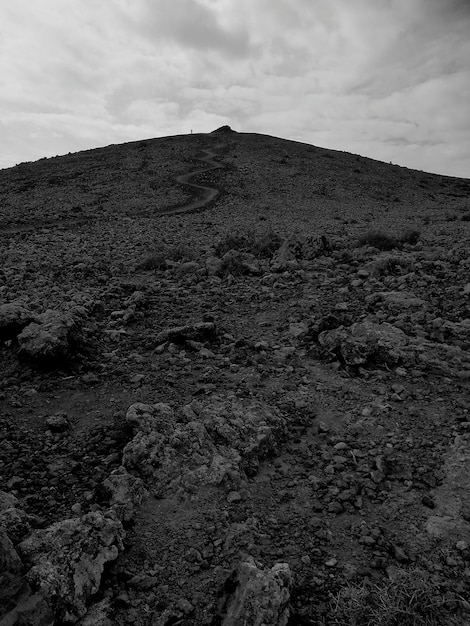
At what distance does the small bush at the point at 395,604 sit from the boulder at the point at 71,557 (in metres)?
1.70

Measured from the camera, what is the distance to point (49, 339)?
6414 millimetres

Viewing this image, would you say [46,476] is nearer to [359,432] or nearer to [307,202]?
[359,432]

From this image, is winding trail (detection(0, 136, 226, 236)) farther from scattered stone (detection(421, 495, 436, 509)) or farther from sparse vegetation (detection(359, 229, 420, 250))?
scattered stone (detection(421, 495, 436, 509))

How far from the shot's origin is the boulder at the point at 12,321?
6969 mm

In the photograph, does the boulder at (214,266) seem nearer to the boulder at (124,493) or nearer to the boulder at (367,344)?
the boulder at (367,344)

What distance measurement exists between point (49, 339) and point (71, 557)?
380 centimetres

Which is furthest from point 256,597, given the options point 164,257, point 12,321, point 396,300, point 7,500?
point 164,257

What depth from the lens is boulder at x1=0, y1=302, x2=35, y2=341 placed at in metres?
6.97

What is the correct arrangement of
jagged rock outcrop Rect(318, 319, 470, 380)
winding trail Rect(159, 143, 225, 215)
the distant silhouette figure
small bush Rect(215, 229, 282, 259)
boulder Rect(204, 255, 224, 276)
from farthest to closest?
winding trail Rect(159, 143, 225, 215), small bush Rect(215, 229, 282, 259), the distant silhouette figure, boulder Rect(204, 255, 224, 276), jagged rock outcrop Rect(318, 319, 470, 380)

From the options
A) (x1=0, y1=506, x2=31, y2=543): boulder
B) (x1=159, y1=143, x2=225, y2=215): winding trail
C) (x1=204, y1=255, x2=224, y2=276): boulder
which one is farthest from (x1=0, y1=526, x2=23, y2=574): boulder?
(x1=159, y1=143, x2=225, y2=215): winding trail

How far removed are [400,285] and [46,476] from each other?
7.10 metres

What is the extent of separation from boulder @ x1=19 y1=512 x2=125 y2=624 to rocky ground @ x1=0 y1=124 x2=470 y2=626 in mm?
14

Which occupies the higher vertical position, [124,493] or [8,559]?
[8,559]

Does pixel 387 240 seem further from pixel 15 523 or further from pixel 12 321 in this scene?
pixel 15 523
